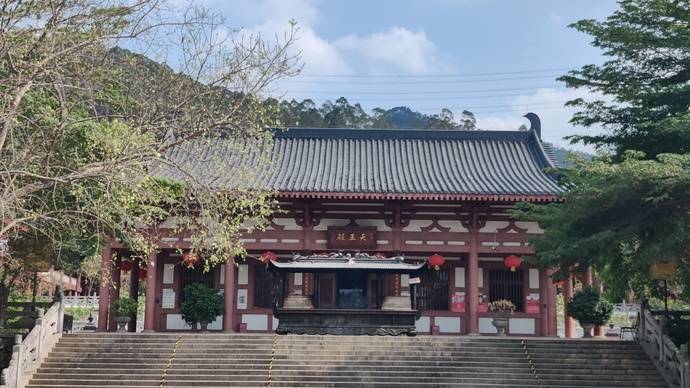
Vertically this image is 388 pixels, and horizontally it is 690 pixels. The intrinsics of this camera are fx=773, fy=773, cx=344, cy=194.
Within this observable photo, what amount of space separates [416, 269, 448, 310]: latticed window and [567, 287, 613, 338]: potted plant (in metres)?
3.65

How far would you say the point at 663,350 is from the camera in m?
16.1

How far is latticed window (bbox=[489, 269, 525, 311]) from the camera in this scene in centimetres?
2220

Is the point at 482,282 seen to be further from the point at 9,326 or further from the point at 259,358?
the point at 9,326

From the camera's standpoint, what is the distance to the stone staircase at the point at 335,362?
621 inches

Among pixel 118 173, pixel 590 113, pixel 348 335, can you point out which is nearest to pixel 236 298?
pixel 348 335

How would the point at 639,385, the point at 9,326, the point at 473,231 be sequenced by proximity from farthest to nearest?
the point at 473,231
the point at 9,326
the point at 639,385

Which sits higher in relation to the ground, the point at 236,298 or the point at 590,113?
the point at 590,113

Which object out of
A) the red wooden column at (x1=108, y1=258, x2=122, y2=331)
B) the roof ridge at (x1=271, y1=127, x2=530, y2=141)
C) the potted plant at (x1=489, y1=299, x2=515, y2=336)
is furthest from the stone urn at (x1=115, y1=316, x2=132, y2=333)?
the potted plant at (x1=489, y1=299, x2=515, y2=336)

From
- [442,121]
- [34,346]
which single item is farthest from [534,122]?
[442,121]

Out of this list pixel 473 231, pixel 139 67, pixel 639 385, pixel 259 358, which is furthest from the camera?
pixel 473 231

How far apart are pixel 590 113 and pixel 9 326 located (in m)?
14.0

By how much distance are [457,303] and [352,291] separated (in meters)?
3.57

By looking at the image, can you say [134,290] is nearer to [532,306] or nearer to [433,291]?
[433,291]

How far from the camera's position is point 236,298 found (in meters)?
22.1
